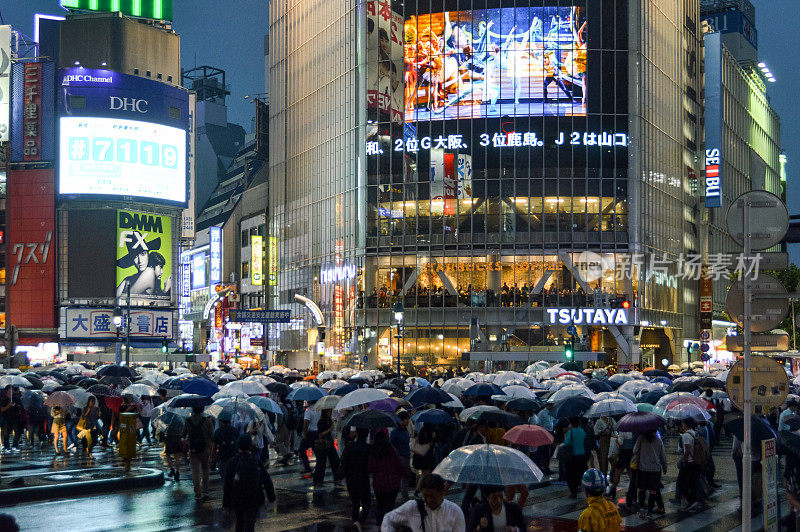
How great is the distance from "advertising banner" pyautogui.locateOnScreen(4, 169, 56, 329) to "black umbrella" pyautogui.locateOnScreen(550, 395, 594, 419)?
75.7m

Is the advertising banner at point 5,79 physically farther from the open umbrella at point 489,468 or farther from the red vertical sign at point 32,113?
the open umbrella at point 489,468

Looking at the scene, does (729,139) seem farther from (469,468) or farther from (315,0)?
(469,468)

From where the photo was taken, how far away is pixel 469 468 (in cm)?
1031

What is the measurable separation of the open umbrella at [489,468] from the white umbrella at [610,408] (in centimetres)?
884

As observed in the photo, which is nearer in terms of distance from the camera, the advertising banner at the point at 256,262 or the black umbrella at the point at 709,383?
the black umbrella at the point at 709,383

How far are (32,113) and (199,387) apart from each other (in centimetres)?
7070

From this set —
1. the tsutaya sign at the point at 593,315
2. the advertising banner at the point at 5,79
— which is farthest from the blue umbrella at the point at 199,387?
the advertising banner at the point at 5,79

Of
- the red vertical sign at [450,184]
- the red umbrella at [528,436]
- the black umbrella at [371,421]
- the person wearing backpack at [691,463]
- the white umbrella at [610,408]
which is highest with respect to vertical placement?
the red vertical sign at [450,184]

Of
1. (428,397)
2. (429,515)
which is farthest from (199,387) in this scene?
(429,515)

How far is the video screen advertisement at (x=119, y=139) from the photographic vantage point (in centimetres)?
8369

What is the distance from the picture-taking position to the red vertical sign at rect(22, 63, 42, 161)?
86625mm

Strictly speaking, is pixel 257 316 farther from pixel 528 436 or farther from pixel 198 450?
pixel 528 436

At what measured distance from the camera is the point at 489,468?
10.3 meters

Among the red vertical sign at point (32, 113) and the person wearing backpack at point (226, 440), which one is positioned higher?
the red vertical sign at point (32, 113)
